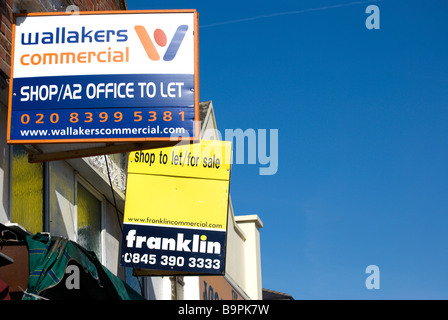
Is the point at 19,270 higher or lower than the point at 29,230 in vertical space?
lower

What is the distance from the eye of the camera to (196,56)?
8.65 metres

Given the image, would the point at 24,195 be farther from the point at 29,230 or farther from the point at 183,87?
the point at 183,87

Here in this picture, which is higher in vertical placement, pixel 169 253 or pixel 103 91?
pixel 103 91

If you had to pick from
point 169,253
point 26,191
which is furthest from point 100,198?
point 26,191

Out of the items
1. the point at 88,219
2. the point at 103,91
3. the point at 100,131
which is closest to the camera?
the point at 100,131

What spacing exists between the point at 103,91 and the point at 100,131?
17.0 inches

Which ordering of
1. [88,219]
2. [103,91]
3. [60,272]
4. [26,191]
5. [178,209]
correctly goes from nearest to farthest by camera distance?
[60,272], [103,91], [26,191], [178,209], [88,219]

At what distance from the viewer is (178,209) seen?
11.4 metres

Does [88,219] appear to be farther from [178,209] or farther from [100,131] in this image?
[100,131]

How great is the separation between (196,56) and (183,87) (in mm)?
Answer: 384

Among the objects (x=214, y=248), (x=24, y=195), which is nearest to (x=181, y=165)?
(x=214, y=248)

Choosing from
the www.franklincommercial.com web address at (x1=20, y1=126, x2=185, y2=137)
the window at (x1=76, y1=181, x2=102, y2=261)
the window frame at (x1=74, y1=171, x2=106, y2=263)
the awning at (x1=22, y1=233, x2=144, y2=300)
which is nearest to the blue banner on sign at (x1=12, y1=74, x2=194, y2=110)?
the www.franklincommercial.com web address at (x1=20, y1=126, x2=185, y2=137)

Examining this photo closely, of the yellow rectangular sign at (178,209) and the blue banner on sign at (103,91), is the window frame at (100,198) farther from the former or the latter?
the blue banner on sign at (103,91)
